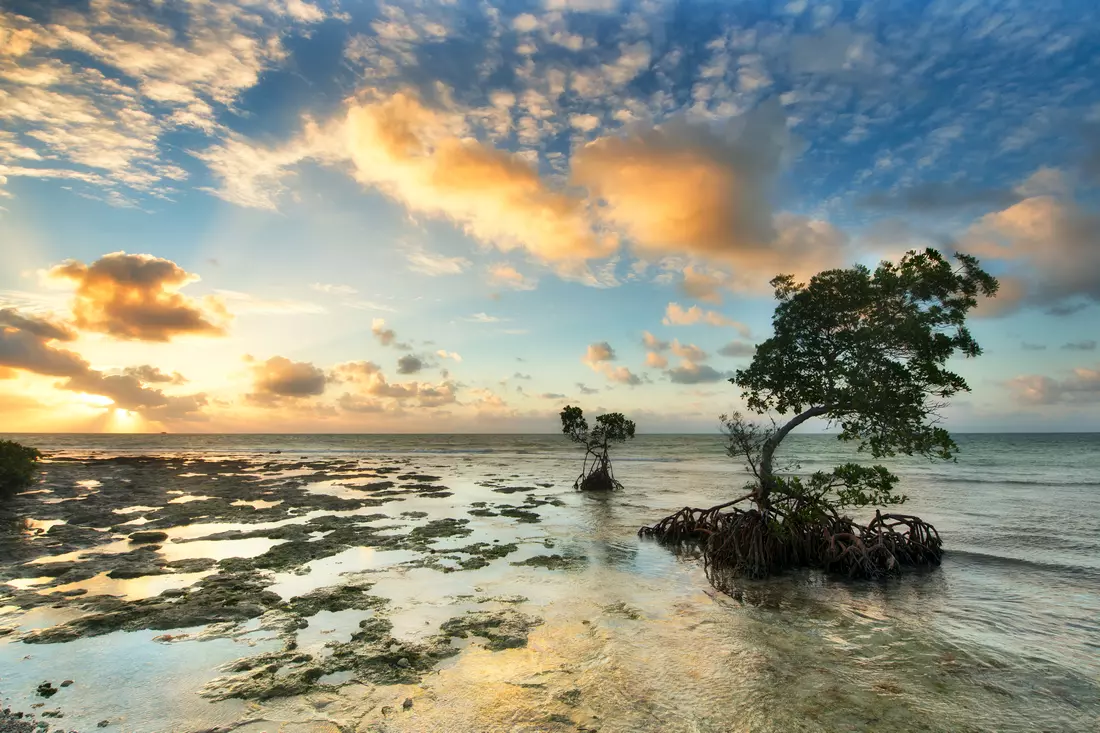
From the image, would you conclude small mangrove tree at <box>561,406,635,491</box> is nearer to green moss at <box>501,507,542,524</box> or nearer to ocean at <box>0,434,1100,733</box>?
green moss at <box>501,507,542,524</box>

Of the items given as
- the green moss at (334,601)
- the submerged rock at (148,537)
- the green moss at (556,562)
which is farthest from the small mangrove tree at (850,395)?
the submerged rock at (148,537)

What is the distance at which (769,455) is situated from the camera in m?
19.0

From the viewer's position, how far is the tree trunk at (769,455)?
1791 centimetres

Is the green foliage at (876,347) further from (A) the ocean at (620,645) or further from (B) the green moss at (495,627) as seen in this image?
(B) the green moss at (495,627)

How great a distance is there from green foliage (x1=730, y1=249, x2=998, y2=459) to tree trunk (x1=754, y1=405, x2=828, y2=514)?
222 millimetres

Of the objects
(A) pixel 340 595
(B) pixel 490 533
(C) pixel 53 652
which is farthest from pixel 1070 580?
(C) pixel 53 652

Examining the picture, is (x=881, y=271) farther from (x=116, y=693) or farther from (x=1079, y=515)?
(x=1079, y=515)

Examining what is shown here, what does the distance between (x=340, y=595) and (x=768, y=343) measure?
51.5ft

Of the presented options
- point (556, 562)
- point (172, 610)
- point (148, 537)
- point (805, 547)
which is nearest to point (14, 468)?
point (148, 537)

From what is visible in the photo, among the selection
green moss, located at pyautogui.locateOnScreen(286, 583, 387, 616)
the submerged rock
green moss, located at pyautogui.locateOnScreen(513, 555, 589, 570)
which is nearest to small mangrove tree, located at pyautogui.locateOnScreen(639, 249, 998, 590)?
green moss, located at pyautogui.locateOnScreen(513, 555, 589, 570)

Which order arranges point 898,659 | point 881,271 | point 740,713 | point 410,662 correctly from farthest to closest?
1. point 881,271
2. point 898,659
3. point 410,662
4. point 740,713

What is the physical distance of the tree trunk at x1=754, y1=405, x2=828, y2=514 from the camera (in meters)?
17.9

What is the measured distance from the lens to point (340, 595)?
13.7 metres

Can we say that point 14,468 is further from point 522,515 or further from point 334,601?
point 334,601
